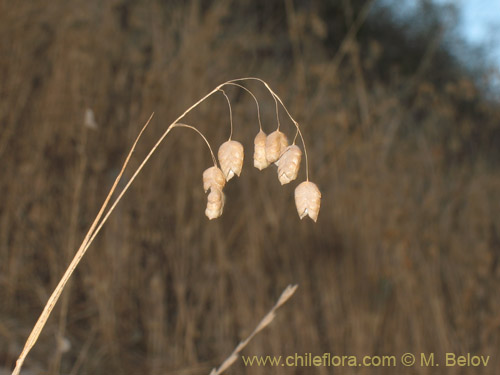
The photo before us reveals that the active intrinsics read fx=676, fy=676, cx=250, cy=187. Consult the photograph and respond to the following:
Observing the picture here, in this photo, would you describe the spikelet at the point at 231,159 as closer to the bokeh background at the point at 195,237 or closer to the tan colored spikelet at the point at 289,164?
the tan colored spikelet at the point at 289,164

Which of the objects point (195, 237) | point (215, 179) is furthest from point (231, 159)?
point (195, 237)

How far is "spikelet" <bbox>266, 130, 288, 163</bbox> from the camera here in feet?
2.42

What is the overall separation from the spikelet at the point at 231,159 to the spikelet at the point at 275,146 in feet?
0.11

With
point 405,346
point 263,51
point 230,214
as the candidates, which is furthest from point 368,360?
point 263,51

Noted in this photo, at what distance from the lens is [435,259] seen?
90.7 inches

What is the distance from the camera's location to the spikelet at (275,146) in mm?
738

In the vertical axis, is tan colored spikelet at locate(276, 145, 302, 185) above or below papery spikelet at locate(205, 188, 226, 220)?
above

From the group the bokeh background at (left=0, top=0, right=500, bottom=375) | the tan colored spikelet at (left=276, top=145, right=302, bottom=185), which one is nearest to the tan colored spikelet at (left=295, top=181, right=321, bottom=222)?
the tan colored spikelet at (left=276, top=145, right=302, bottom=185)

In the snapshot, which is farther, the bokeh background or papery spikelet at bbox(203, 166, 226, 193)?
the bokeh background

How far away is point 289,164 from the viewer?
71 centimetres

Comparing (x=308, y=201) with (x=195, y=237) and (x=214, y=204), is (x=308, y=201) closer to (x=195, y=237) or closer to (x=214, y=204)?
(x=214, y=204)

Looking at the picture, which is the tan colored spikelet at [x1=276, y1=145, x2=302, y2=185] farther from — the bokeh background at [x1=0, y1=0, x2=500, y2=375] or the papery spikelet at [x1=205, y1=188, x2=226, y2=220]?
the bokeh background at [x1=0, y1=0, x2=500, y2=375]

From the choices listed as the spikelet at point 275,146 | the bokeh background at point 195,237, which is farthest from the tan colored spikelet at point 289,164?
the bokeh background at point 195,237

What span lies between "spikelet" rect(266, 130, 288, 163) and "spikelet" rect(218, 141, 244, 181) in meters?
0.03
